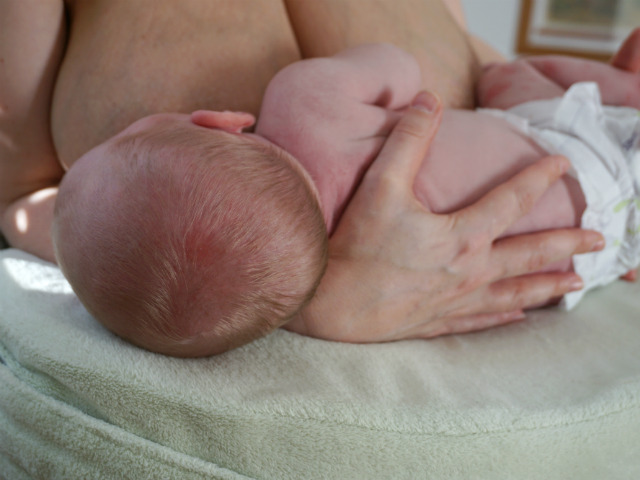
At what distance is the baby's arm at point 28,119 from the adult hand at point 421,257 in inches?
19.5

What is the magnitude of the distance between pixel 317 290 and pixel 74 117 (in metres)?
0.46

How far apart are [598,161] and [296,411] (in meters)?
0.67

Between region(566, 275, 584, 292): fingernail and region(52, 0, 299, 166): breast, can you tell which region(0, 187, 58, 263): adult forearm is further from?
region(566, 275, 584, 292): fingernail

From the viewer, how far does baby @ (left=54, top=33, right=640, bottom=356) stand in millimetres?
617

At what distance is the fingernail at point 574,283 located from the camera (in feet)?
2.84

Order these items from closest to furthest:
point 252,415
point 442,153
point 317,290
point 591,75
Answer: point 252,415 → point 317,290 → point 442,153 → point 591,75

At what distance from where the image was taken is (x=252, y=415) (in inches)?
23.2

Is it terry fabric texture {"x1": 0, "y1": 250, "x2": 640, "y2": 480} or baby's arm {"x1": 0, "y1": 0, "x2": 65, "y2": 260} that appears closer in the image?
terry fabric texture {"x1": 0, "y1": 250, "x2": 640, "y2": 480}

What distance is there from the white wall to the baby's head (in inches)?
114

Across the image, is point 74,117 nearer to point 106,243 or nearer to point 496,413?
point 106,243

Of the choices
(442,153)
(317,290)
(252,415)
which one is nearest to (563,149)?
(442,153)

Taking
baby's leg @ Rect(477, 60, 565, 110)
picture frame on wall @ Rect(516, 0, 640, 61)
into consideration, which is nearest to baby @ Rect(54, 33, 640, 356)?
baby's leg @ Rect(477, 60, 565, 110)

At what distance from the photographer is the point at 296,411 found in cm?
59

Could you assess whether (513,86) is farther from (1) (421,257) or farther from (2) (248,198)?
(2) (248,198)
